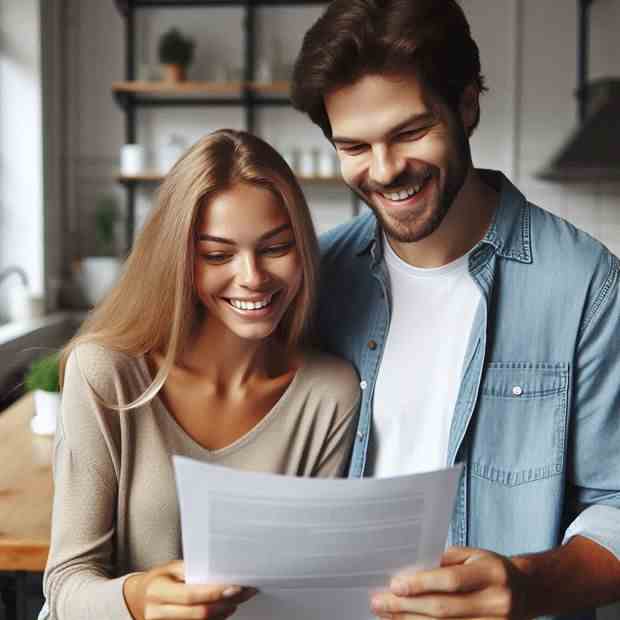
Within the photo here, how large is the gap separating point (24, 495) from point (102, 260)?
2723 millimetres

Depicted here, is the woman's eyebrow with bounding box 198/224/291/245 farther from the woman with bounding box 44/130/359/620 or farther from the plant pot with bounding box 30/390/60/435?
the plant pot with bounding box 30/390/60/435

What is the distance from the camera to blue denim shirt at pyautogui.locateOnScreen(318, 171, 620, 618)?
126 cm

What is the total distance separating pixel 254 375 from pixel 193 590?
0.47 metres

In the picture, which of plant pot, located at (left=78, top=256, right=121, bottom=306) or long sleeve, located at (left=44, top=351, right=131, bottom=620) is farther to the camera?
plant pot, located at (left=78, top=256, right=121, bottom=306)

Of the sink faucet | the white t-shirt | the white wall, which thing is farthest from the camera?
the white wall

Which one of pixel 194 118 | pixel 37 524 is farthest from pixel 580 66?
pixel 37 524

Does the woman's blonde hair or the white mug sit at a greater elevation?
the white mug

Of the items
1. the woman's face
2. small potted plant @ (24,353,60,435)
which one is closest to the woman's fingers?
the woman's face

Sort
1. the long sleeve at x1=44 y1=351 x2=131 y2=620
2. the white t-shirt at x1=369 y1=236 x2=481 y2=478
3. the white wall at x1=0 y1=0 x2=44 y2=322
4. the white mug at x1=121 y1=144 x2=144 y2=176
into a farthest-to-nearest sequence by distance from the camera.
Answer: the white mug at x1=121 y1=144 x2=144 y2=176
the white wall at x1=0 y1=0 x2=44 y2=322
the white t-shirt at x1=369 y1=236 x2=481 y2=478
the long sleeve at x1=44 y1=351 x2=131 y2=620

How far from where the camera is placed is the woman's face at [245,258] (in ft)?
4.11

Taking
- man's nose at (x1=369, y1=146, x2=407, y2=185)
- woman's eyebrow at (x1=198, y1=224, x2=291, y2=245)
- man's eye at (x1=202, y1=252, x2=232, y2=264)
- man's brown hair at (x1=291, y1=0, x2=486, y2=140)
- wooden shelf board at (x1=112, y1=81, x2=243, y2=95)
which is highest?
wooden shelf board at (x1=112, y1=81, x2=243, y2=95)

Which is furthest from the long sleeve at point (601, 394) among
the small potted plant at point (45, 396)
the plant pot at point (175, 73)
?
the plant pot at point (175, 73)

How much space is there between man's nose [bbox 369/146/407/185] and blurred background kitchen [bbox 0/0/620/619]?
9.75ft

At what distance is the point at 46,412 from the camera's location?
6.70 ft
